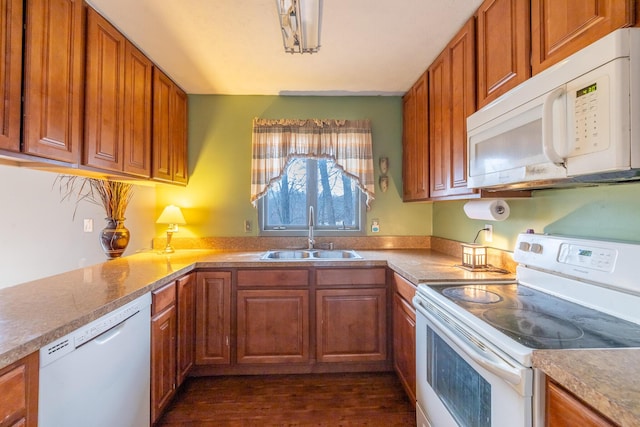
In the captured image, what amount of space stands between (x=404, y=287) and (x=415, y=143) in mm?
1293

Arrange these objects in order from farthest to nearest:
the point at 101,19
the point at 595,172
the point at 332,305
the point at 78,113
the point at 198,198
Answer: the point at 198,198 < the point at 332,305 < the point at 101,19 < the point at 78,113 < the point at 595,172

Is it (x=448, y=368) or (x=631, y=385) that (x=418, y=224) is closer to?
(x=448, y=368)

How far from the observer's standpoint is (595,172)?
875 mm

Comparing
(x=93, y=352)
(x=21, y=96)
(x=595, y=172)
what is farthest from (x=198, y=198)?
(x=595, y=172)

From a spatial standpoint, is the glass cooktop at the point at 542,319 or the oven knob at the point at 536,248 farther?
the oven knob at the point at 536,248

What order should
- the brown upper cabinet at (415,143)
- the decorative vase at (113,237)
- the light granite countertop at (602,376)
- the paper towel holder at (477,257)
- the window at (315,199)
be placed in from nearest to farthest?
the light granite countertop at (602,376), the paper towel holder at (477,257), the decorative vase at (113,237), the brown upper cabinet at (415,143), the window at (315,199)

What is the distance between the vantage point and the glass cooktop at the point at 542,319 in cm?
86

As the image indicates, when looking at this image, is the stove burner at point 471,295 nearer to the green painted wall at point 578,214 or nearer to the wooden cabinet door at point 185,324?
the green painted wall at point 578,214

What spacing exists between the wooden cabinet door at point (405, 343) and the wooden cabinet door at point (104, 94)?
6.66 feet

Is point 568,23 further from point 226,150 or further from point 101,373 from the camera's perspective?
point 226,150

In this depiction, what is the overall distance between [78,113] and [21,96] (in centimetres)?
29

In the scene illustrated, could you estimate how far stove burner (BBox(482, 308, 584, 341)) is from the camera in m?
0.92

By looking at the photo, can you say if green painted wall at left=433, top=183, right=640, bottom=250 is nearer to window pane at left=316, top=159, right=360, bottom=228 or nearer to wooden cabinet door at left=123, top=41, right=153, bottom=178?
window pane at left=316, top=159, right=360, bottom=228

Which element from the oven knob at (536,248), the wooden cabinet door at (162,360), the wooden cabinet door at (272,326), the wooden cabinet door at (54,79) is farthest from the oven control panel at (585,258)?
the wooden cabinet door at (54,79)
